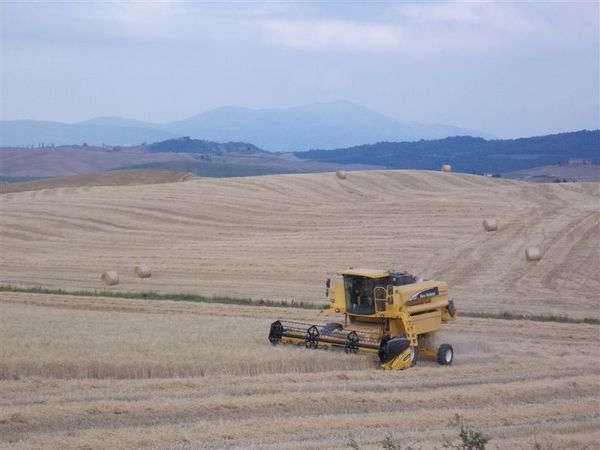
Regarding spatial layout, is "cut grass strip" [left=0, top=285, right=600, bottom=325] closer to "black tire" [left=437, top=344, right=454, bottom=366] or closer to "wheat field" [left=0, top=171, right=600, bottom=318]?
"wheat field" [left=0, top=171, right=600, bottom=318]

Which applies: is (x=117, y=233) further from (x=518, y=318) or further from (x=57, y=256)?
(x=518, y=318)

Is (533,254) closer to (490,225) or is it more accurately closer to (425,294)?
(490,225)

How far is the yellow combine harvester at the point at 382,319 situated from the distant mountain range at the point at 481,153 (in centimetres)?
6846

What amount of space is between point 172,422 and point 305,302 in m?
12.6

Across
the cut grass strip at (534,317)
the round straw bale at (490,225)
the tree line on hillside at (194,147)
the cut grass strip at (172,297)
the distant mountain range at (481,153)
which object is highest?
the tree line on hillside at (194,147)

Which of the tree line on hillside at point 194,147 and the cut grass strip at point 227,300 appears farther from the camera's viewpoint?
the tree line on hillside at point 194,147

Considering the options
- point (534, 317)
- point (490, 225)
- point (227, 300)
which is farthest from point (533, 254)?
point (227, 300)

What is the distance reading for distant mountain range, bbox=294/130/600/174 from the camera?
292ft

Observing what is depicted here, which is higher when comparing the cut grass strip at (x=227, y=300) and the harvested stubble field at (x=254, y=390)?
the harvested stubble field at (x=254, y=390)

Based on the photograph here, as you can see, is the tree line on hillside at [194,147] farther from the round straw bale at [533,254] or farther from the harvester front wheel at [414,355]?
the harvester front wheel at [414,355]

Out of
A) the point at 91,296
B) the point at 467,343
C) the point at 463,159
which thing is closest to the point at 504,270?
the point at 467,343

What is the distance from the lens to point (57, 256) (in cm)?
3080

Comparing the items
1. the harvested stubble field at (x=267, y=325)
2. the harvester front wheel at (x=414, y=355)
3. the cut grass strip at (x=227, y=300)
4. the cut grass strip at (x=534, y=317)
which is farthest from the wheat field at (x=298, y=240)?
the harvester front wheel at (x=414, y=355)

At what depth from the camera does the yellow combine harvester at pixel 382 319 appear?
15141 mm
